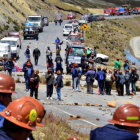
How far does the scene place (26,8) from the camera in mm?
81250

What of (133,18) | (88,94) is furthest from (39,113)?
(133,18)

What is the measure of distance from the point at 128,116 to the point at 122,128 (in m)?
0.17

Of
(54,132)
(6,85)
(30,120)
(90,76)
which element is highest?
(6,85)

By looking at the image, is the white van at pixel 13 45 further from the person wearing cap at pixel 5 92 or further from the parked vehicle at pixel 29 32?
the person wearing cap at pixel 5 92

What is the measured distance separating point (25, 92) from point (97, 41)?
151ft

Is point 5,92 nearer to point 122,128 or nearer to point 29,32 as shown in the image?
point 122,128

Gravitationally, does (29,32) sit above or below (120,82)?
above

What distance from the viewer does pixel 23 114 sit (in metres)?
4.23

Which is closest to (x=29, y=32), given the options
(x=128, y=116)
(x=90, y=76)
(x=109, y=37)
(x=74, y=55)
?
(x=74, y=55)

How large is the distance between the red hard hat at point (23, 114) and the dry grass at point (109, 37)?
1927 inches

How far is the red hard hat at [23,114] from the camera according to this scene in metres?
4.17

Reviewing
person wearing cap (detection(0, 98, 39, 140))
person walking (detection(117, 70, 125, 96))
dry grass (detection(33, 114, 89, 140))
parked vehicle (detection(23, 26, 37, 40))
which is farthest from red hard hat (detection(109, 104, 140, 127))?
parked vehicle (detection(23, 26, 37, 40))

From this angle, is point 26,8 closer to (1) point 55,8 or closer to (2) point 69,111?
(1) point 55,8

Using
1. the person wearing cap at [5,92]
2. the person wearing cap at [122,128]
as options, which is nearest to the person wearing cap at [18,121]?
the person wearing cap at [122,128]
